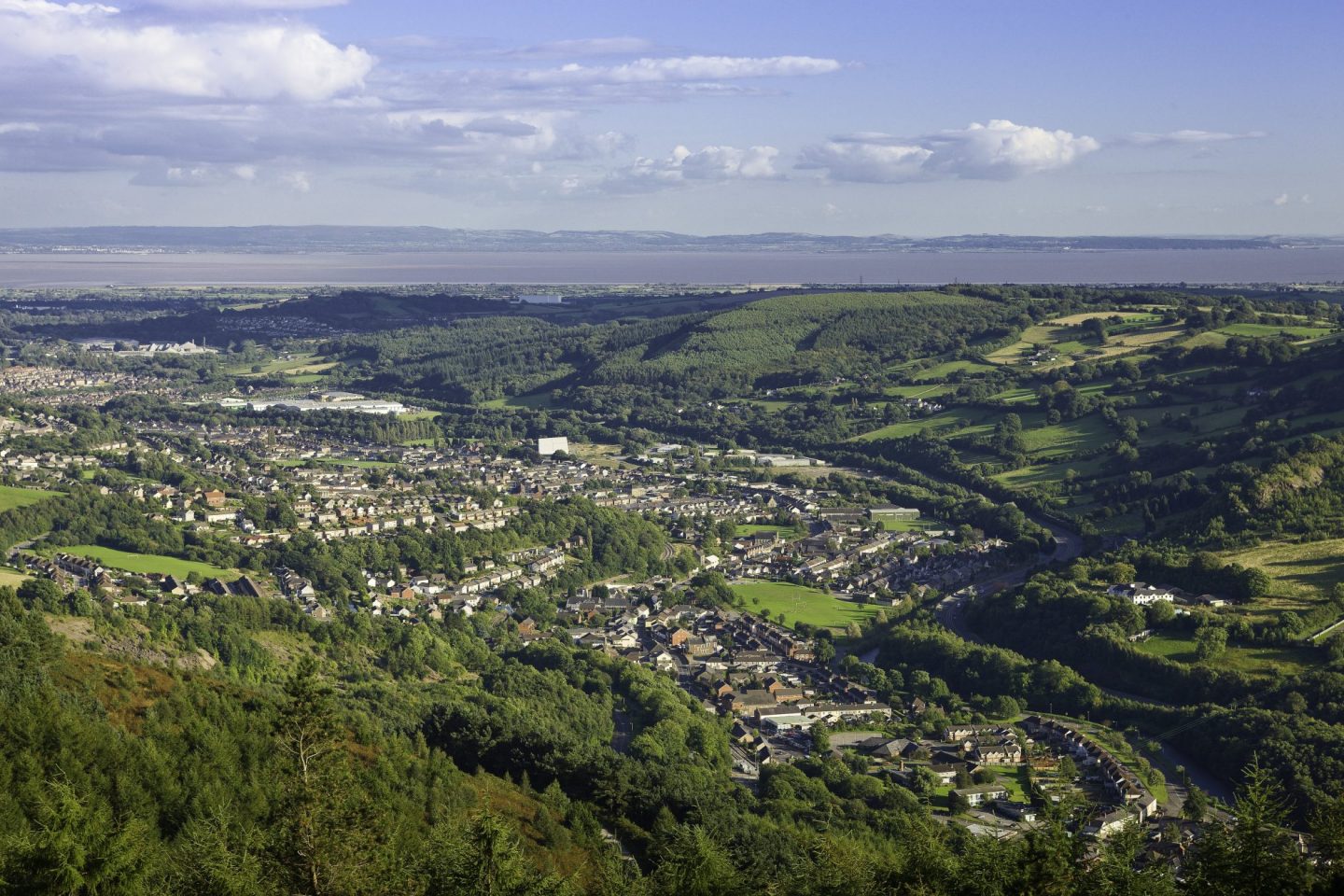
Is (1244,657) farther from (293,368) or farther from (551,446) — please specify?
(293,368)

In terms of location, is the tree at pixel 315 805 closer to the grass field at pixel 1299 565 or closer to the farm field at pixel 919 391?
the grass field at pixel 1299 565

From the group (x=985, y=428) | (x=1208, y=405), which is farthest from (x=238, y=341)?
(x=1208, y=405)

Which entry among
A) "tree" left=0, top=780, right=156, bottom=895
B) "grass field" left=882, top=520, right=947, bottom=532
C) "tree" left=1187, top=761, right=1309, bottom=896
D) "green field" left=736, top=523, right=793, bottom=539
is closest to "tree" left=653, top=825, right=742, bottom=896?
"tree" left=1187, top=761, right=1309, bottom=896

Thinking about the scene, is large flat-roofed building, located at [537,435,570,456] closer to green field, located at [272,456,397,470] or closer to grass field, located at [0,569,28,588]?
green field, located at [272,456,397,470]

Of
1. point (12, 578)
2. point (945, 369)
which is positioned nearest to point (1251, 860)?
point (12, 578)

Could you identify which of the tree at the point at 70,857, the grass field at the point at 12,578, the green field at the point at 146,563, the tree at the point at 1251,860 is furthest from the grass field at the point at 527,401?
the tree at the point at 1251,860
